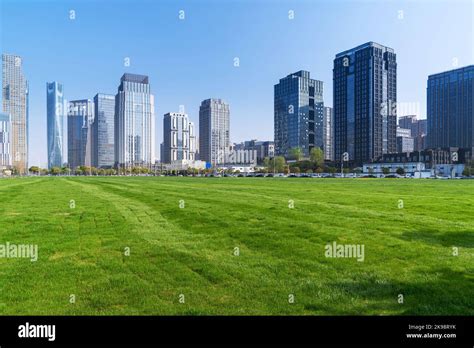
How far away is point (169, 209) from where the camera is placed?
1870 centimetres

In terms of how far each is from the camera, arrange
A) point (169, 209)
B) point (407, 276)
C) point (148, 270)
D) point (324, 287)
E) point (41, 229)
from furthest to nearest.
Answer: point (169, 209)
point (41, 229)
point (148, 270)
point (407, 276)
point (324, 287)

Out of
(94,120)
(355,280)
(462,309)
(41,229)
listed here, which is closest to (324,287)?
(355,280)

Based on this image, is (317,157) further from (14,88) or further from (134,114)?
(14,88)

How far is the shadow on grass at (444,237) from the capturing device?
10.6 meters

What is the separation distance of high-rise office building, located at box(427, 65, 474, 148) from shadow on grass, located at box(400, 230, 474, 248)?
71.4m

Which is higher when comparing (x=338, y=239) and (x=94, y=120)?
(x=94, y=120)

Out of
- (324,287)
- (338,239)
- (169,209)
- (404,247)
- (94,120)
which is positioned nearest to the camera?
(324,287)

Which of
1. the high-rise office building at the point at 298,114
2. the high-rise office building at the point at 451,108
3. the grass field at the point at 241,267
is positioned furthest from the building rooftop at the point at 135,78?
the high-rise office building at the point at 298,114

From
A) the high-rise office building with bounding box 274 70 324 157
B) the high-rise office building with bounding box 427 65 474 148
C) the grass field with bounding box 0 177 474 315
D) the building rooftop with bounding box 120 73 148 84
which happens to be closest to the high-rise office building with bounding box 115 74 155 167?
the building rooftop with bounding box 120 73 148 84

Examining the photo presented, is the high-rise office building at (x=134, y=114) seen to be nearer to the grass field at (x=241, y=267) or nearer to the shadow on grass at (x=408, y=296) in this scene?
the grass field at (x=241, y=267)
